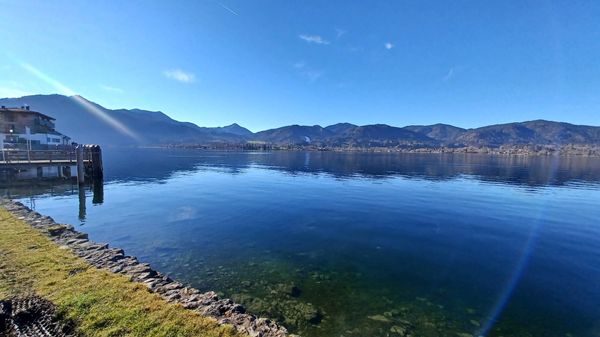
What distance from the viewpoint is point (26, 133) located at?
68125 mm

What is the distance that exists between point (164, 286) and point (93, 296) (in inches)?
89.5

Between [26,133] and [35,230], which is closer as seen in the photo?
[35,230]

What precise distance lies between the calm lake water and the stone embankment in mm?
2078

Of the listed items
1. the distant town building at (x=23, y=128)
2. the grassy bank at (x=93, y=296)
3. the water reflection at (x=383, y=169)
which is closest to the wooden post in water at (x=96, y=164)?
the water reflection at (x=383, y=169)

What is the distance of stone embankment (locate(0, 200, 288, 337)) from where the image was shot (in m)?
8.67

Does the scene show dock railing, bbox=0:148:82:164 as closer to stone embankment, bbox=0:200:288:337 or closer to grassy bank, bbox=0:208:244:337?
stone embankment, bbox=0:200:288:337

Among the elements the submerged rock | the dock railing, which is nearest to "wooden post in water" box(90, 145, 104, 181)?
the dock railing

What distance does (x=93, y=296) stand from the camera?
900cm

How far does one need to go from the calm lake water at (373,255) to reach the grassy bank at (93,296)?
381 cm

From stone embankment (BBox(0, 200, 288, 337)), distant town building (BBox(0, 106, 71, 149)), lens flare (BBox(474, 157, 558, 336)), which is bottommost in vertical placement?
lens flare (BBox(474, 157, 558, 336))

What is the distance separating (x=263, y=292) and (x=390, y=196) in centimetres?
2925

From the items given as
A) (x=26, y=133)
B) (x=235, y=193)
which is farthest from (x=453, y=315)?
(x=26, y=133)

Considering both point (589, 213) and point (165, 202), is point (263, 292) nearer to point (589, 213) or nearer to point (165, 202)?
point (165, 202)

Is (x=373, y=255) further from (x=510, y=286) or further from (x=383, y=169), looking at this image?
(x=383, y=169)
